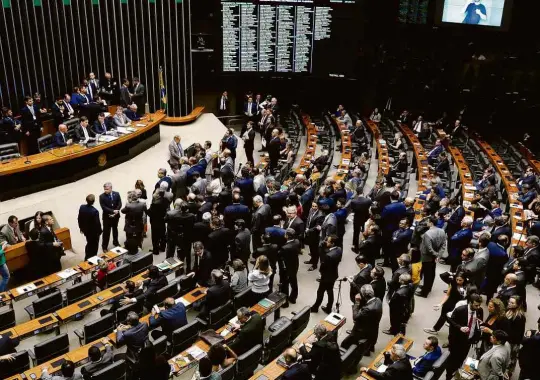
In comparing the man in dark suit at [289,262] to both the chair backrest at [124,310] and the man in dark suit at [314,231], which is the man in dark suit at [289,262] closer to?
the man in dark suit at [314,231]

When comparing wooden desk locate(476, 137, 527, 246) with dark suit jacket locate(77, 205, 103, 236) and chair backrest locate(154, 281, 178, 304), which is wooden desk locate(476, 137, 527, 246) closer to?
chair backrest locate(154, 281, 178, 304)

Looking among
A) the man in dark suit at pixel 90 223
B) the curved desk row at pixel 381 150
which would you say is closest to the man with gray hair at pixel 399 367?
the man in dark suit at pixel 90 223

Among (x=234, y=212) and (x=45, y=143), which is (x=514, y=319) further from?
(x=45, y=143)

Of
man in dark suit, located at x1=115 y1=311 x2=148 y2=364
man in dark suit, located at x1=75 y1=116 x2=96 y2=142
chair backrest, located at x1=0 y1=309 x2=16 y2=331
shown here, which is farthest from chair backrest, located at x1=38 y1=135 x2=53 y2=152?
man in dark suit, located at x1=115 y1=311 x2=148 y2=364

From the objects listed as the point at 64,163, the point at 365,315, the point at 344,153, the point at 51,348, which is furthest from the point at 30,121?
the point at 365,315

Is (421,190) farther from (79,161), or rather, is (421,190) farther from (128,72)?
(128,72)

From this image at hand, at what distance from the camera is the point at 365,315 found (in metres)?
7.04

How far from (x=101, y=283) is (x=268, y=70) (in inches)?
446

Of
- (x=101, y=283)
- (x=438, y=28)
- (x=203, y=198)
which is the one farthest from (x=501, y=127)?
(x=101, y=283)

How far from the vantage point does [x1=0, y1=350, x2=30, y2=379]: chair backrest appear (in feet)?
21.3

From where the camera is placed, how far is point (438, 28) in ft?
60.6

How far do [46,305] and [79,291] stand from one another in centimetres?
48

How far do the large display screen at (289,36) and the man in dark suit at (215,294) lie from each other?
1146 cm

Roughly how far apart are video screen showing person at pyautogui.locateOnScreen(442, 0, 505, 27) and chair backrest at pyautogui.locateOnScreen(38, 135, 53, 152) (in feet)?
37.4
